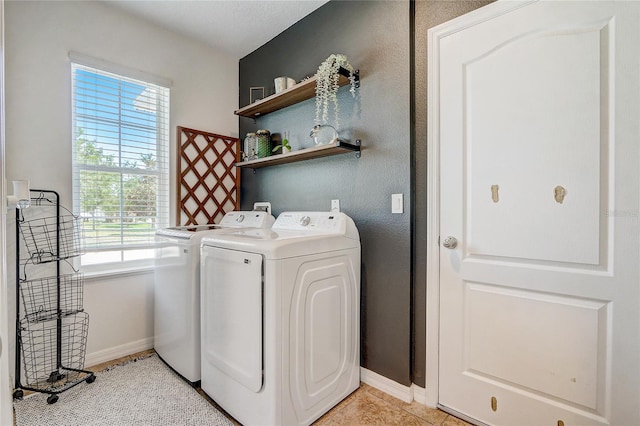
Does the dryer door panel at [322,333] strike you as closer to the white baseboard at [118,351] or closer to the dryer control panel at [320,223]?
the dryer control panel at [320,223]

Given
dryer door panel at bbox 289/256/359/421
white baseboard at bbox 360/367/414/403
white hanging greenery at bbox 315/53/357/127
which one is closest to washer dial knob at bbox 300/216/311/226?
dryer door panel at bbox 289/256/359/421

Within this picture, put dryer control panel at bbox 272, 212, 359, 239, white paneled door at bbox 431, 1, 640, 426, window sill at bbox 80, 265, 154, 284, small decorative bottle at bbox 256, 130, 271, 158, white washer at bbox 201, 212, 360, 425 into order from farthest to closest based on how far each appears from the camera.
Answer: small decorative bottle at bbox 256, 130, 271, 158 < window sill at bbox 80, 265, 154, 284 < dryer control panel at bbox 272, 212, 359, 239 < white washer at bbox 201, 212, 360, 425 < white paneled door at bbox 431, 1, 640, 426

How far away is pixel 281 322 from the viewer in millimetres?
1428

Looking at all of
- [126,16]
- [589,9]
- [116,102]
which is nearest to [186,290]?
[116,102]

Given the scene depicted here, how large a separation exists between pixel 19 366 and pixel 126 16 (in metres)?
2.51

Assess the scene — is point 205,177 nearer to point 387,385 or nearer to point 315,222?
point 315,222

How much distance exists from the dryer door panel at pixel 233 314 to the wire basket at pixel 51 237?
3.48 feet

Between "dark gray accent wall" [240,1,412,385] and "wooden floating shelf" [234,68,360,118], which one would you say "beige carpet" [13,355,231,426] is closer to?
"dark gray accent wall" [240,1,412,385]

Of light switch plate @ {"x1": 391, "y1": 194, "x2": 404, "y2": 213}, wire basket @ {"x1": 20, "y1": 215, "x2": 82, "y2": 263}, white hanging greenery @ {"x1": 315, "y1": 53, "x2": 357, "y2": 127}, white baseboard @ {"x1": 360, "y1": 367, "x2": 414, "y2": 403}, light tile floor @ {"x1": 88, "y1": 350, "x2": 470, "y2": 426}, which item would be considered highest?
white hanging greenery @ {"x1": 315, "y1": 53, "x2": 357, "y2": 127}

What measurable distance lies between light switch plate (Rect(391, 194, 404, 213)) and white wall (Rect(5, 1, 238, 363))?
74.2 inches

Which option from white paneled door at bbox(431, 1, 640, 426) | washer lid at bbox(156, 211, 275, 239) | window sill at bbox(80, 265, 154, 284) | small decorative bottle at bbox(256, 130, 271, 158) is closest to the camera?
white paneled door at bbox(431, 1, 640, 426)

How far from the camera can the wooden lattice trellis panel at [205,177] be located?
8.71 ft

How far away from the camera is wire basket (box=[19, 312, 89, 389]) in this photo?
1.92m

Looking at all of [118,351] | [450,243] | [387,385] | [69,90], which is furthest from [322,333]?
[69,90]
